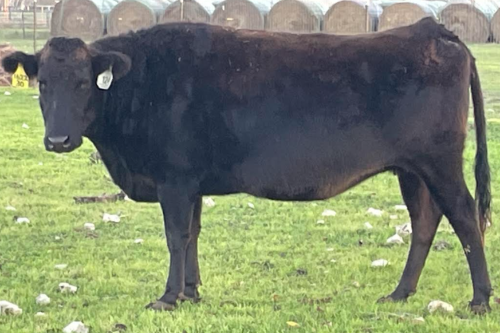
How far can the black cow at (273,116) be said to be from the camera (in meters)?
6.24

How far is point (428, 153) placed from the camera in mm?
6203

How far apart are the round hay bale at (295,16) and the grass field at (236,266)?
2455 cm

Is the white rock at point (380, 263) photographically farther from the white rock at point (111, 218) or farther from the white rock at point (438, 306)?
the white rock at point (111, 218)

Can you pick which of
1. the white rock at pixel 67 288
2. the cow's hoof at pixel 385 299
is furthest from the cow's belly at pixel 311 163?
the white rock at pixel 67 288

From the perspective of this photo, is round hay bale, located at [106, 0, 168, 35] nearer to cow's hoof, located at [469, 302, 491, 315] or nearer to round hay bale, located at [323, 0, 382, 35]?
round hay bale, located at [323, 0, 382, 35]

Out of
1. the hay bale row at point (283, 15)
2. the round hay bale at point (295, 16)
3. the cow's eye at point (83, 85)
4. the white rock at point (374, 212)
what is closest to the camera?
the cow's eye at point (83, 85)

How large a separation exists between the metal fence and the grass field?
23.7 meters

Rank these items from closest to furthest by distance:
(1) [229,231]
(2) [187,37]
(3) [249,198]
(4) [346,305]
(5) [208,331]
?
(5) [208,331], (4) [346,305], (2) [187,37], (1) [229,231], (3) [249,198]

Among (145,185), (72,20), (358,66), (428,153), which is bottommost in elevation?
(72,20)

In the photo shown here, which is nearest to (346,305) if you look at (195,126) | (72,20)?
(195,126)

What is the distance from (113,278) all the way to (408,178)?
225 cm

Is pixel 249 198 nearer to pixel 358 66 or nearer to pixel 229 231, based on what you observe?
pixel 229 231

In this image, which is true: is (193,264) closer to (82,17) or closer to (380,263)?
(380,263)

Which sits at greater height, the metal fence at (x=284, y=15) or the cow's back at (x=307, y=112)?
the cow's back at (x=307, y=112)
